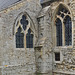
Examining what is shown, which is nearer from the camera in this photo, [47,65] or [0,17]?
[0,17]

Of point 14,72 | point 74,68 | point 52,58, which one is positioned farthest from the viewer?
point 52,58

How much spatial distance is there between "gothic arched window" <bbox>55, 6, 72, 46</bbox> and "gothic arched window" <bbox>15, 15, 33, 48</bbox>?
2.01 meters

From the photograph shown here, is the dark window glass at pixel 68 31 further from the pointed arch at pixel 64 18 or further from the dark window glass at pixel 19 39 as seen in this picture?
the dark window glass at pixel 19 39

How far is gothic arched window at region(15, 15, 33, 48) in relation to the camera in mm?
12562

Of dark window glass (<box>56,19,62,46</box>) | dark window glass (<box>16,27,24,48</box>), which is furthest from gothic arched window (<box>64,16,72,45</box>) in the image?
dark window glass (<box>16,27,24,48</box>)

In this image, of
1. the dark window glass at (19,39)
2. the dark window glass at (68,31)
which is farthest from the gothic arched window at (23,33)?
the dark window glass at (68,31)

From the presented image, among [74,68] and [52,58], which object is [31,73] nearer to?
[52,58]

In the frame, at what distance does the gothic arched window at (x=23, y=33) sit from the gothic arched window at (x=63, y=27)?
2010mm

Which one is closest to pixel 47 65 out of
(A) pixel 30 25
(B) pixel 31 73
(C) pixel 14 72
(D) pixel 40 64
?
(D) pixel 40 64

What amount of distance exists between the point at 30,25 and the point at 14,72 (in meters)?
3.55

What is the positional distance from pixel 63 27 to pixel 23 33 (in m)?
2.82

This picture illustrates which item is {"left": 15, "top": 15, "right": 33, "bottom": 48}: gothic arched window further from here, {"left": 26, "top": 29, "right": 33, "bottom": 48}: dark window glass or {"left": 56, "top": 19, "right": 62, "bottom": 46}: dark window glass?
{"left": 56, "top": 19, "right": 62, "bottom": 46}: dark window glass

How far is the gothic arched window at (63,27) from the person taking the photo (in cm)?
1212

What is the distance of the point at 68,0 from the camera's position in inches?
469
